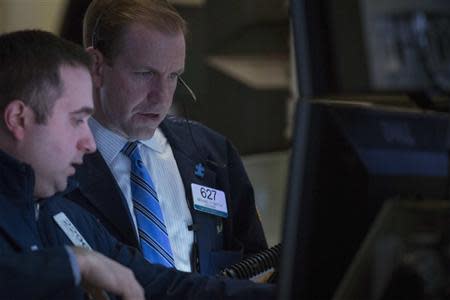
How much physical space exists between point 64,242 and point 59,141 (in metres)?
0.22

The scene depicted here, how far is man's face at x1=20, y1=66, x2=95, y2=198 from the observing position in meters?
1.57

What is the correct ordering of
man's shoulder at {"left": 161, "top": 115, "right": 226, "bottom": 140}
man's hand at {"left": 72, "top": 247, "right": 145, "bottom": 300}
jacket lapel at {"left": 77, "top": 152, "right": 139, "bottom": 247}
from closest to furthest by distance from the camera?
man's hand at {"left": 72, "top": 247, "right": 145, "bottom": 300} → jacket lapel at {"left": 77, "top": 152, "right": 139, "bottom": 247} → man's shoulder at {"left": 161, "top": 115, "right": 226, "bottom": 140}

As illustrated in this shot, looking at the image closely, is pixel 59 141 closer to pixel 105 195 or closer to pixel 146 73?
pixel 105 195

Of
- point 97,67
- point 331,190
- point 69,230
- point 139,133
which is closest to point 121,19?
point 97,67

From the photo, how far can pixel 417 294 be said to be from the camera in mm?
917

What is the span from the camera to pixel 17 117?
1.56 meters

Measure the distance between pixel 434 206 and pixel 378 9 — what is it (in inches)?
9.2

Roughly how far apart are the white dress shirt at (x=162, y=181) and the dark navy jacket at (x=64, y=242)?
266mm

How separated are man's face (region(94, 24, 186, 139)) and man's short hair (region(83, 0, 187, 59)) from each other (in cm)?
2

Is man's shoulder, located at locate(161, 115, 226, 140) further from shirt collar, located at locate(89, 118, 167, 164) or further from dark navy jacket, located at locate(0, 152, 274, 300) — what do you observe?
dark navy jacket, located at locate(0, 152, 274, 300)

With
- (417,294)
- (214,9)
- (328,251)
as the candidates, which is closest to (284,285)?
(328,251)

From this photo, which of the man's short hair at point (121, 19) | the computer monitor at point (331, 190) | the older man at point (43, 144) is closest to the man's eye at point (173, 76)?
the man's short hair at point (121, 19)

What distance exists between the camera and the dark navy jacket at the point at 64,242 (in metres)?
1.51

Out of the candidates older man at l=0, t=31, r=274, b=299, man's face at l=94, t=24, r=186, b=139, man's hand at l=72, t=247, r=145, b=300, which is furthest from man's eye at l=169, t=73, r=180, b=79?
man's hand at l=72, t=247, r=145, b=300
